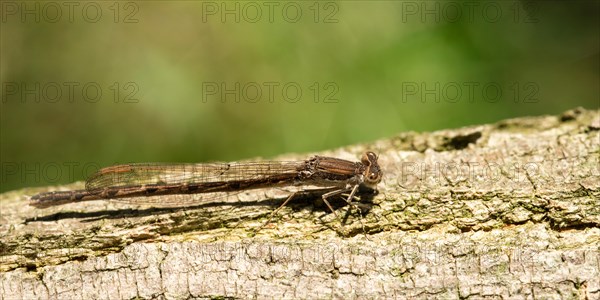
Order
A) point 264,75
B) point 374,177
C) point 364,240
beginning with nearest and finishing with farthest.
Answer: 1. point 364,240
2. point 374,177
3. point 264,75

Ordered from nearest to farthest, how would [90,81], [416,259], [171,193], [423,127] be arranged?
[416,259] < [171,193] < [423,127] < [90,81]

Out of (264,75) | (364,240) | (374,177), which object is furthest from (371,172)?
(264,75)

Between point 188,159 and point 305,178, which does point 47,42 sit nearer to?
point 188,159

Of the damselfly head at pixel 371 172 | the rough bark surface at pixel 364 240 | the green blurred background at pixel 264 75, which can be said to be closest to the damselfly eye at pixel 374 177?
the damselfly head at pixel 371 172

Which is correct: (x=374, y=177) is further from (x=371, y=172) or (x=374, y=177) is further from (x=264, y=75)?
(x=264, y=75)

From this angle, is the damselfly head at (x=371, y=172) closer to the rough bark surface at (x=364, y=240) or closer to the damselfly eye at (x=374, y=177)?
the damselfly eye at (x=374, y=177)

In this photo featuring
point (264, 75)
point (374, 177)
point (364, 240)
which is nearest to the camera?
point (364, 240)

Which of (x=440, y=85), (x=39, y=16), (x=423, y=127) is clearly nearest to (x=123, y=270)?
(x=423, y=127)
